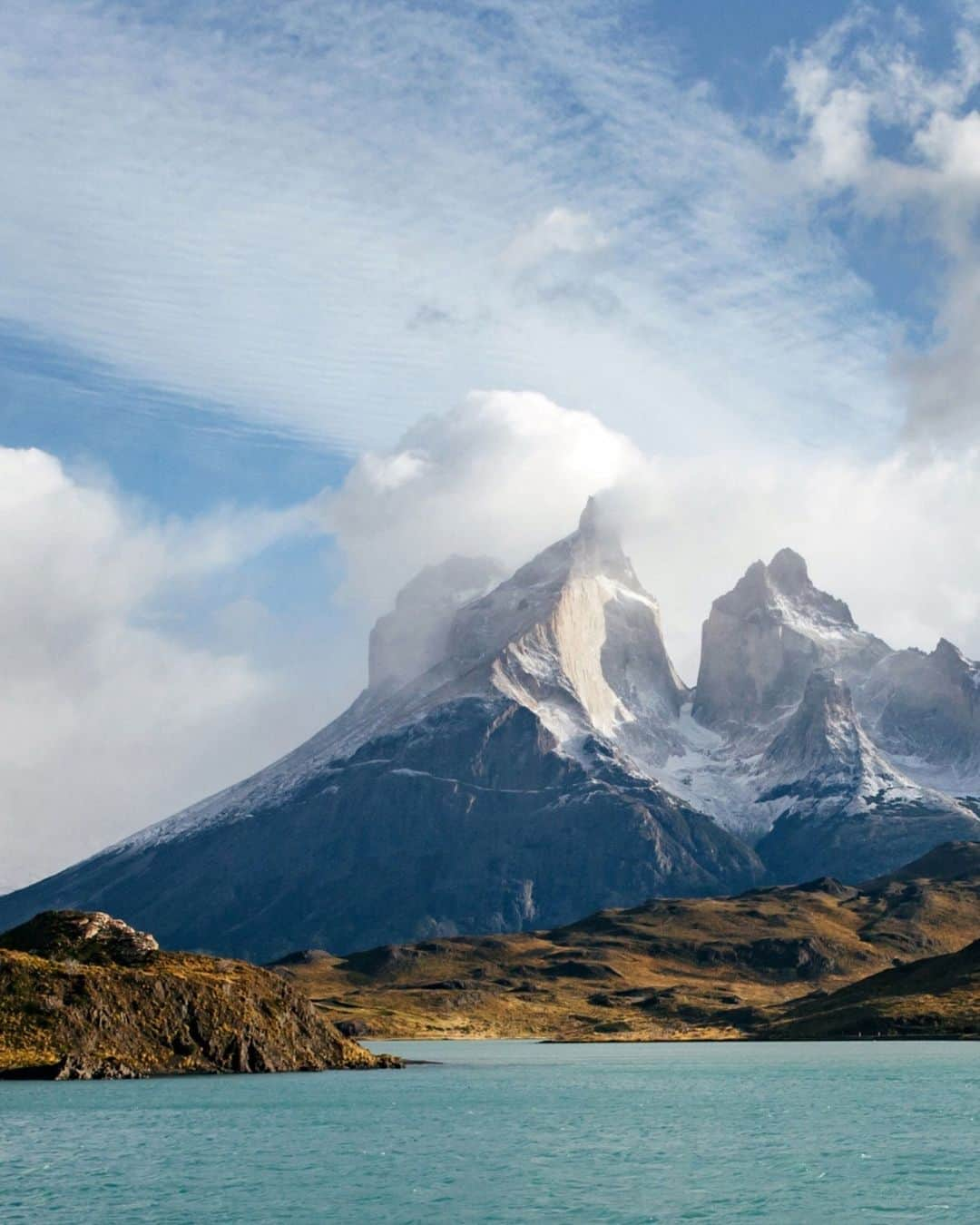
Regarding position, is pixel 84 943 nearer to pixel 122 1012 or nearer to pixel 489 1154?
pixel 122 1012

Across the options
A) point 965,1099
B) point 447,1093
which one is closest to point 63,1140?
point 447,1093

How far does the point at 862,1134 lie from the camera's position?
124500mm

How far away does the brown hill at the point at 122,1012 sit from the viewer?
570ft

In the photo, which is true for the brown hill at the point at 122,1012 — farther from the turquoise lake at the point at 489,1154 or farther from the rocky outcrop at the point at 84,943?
the turquoise lake at the point at 489,1154

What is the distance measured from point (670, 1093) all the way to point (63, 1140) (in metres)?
75.3

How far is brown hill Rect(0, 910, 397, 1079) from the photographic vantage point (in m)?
174

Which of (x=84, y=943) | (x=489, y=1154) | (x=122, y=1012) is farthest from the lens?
(x=84, y=943)

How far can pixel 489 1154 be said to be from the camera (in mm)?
114625

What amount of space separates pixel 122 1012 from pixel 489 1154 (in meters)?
76.4

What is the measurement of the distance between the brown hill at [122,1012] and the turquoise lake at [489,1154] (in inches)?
172

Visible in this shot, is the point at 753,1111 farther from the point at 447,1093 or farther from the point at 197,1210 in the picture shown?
the point at 197,1210

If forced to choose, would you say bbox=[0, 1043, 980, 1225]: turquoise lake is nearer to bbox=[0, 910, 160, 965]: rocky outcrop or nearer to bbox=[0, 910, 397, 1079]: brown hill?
bbox=[0, 910, 397, 1079]: brown hill

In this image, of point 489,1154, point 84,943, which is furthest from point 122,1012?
point 489,1154

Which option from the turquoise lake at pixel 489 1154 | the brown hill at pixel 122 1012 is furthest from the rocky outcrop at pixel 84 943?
the turquoise lake at pixel 489 1154
